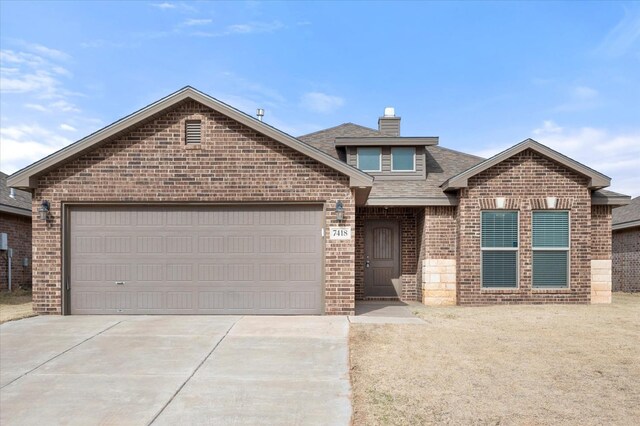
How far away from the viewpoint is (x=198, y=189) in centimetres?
1073

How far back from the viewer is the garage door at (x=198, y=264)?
10.8 metres

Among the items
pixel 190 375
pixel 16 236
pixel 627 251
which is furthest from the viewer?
pixel 627 251

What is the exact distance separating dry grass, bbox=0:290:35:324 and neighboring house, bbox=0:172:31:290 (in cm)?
66

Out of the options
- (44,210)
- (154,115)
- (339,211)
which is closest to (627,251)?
(339,211)

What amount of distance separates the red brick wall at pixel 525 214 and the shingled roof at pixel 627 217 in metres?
6.53

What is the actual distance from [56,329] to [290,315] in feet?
14.8

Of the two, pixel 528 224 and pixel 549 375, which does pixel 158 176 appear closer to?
pixel 549 375

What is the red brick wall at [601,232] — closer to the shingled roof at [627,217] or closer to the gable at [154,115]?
the shingled roof at [627,217]

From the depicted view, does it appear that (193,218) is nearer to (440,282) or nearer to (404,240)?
(404,240)

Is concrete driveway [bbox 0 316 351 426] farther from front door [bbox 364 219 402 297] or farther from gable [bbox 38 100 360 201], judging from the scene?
front door [bbox 364 219 402 297]

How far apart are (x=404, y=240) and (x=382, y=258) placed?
826 millimetres

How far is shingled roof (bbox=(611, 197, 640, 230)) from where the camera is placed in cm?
1814

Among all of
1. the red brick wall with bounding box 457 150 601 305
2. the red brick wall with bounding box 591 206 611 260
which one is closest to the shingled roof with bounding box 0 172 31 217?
the red brick wall with bounding box 457 150 601 305

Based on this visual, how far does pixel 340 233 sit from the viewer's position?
1059 centimetres
